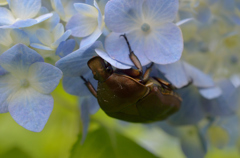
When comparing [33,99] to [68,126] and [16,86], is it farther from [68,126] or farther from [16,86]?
[68,126]

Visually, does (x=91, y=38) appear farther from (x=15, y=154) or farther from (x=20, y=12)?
(x=15, y=154)

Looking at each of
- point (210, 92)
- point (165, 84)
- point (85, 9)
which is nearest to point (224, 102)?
point (210, 92)

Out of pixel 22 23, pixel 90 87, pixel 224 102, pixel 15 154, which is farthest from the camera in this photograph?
pixel 15 154

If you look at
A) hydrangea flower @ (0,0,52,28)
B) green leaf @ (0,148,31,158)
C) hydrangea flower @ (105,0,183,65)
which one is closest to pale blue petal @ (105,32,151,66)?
hydrangea flower @ (105,0,183,65)

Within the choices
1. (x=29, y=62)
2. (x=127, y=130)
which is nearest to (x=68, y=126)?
(x=127, y=130)

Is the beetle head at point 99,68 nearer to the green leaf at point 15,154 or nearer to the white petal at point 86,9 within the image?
the white petal at point 86,9

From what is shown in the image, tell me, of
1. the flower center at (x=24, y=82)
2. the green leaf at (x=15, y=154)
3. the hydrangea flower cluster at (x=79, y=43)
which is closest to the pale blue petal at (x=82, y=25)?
the hydrangea flower cluster at (x=79, y=43)

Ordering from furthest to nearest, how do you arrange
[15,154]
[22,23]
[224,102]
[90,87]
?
[15,154] → [224,102] → [90,87] → [22,23]
